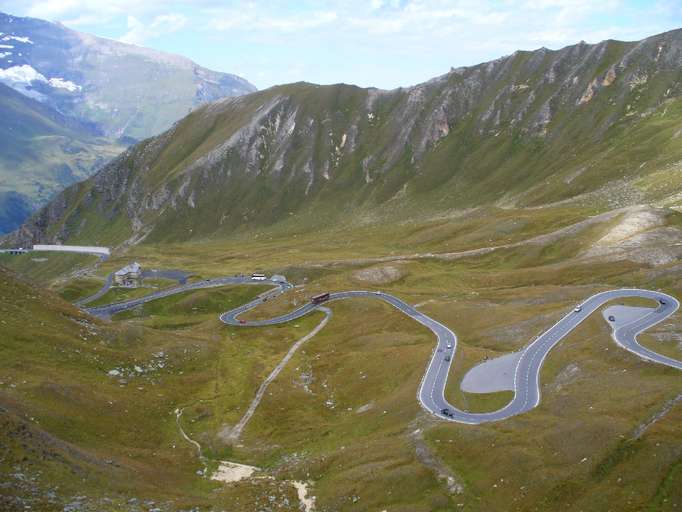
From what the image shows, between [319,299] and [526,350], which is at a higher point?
[526,350]

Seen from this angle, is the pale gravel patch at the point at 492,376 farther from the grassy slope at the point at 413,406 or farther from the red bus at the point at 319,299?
the red bus at the point at 319,299

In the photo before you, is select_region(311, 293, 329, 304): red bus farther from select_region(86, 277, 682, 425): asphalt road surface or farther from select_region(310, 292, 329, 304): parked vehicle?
select_region(86, 277, 682, 425): asphalt road surface

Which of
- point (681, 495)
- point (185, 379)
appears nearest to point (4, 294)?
point (185, 379)

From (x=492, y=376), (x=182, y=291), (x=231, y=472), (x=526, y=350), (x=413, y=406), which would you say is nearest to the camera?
(x=231, y=472)

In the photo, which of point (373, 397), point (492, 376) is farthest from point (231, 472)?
point (492, 376)

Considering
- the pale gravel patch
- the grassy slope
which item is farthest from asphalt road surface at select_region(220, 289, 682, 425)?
the grassy slope

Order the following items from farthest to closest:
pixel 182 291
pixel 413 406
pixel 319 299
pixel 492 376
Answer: pixel 182 291 < pixel 319 299 < pixel 492 376 < pixel 413 406

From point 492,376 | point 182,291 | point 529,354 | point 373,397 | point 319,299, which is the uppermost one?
point 529,354

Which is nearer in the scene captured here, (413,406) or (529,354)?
(413,406)

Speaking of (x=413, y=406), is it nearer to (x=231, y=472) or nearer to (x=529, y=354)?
(x=529, y=354)

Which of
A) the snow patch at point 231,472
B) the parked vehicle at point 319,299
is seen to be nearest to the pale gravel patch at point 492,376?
the snow patch at point 231,472

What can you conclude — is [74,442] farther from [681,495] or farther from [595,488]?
[681,495]
